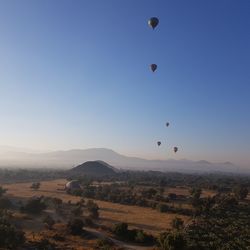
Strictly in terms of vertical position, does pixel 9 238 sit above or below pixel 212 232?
above

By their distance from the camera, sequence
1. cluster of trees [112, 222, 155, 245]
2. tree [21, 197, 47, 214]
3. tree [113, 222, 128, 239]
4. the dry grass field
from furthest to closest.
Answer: tree [21, 197, 47, 214], the dry grass field, tree [113, 222, 128, 239], cluster of trees [112, 222, 155, 245]

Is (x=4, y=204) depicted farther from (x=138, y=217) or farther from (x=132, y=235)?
(x=132, y=235)

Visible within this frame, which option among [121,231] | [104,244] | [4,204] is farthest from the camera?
[4,204]

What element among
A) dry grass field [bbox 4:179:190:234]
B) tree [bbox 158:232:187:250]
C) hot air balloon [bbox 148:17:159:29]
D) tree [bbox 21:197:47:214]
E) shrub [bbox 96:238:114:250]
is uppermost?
hot air balloon [bbox 148:17:159:29]

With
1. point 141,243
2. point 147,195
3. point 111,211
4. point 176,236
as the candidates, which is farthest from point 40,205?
point 147,195

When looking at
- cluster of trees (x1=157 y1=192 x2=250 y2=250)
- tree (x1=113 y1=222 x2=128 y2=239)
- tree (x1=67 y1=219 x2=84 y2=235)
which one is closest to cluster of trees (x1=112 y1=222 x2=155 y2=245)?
tree (x1=113 y1=222 x2=128 y2=239)

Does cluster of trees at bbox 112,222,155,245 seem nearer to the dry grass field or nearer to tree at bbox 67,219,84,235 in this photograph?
tree at bbox 67,219,84,235

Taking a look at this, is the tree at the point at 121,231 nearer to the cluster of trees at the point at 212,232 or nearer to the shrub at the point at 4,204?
the cluster of trees at the point at 212,232

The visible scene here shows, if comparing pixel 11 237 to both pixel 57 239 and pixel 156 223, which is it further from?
pixel 156 223

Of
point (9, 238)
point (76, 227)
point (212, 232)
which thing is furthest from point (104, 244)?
point (212, 232)

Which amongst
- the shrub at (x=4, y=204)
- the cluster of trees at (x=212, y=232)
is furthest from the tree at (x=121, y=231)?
the shrub at (x=4, y=204)

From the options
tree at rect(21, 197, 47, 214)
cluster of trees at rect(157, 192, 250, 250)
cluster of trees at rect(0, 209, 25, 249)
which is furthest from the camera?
tree at rect(21, 197, 47, 214)
